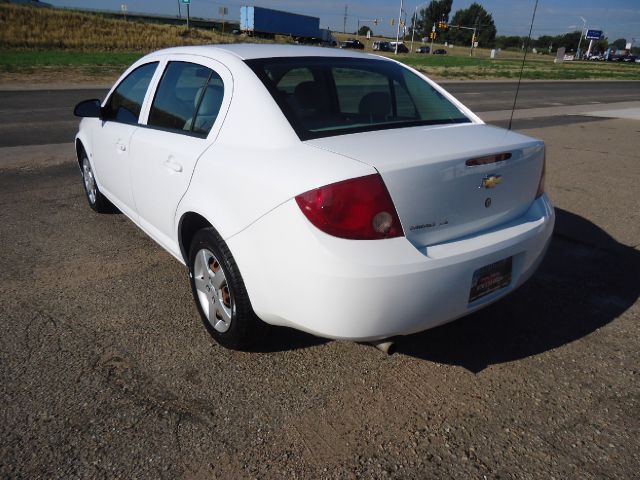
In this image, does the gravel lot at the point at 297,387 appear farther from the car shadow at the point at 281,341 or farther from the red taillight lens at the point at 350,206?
the red taillight lens at the point at 350,206

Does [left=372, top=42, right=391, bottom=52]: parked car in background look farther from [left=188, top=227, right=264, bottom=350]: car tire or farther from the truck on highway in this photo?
[left=188, top=227, right=264, bottom=350]: car tire

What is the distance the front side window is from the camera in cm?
364

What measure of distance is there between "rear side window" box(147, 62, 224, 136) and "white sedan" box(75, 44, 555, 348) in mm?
13

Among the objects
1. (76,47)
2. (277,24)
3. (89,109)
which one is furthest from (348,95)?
(277,24)

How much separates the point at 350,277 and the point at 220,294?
970mm

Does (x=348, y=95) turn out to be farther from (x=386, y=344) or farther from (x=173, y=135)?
(x=386, y=344)

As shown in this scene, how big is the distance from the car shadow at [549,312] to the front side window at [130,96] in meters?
2.46

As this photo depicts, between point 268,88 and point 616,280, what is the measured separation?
120 inches

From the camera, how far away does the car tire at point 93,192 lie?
480cm

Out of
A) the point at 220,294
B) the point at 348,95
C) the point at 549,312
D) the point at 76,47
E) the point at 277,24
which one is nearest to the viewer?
the point at 220,294

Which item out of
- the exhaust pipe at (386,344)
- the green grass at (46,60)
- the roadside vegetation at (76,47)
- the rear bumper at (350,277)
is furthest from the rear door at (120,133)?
the green grass at (46,60)

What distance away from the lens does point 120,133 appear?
373 cm

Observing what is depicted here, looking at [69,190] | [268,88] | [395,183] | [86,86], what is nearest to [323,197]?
[395,183]

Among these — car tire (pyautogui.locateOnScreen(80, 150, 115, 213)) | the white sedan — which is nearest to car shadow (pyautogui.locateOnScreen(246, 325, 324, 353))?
the white sedan
